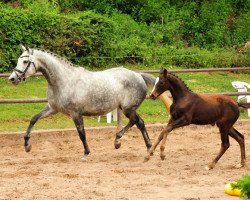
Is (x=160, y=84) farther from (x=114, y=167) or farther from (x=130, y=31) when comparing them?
(x=130, y=31)

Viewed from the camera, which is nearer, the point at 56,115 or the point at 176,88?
the point at 176,88

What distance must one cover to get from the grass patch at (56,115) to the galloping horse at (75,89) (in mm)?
2521

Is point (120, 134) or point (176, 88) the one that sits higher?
point (176, 88)

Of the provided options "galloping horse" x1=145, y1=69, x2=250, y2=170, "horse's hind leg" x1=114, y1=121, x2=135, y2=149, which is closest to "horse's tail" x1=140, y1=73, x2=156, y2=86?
"horse's hind leg" x1=114, y1=121, x2=135, y2=149

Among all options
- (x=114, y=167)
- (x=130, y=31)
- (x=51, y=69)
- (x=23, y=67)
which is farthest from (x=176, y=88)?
(x=130, y=31)

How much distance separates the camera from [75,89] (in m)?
14.1

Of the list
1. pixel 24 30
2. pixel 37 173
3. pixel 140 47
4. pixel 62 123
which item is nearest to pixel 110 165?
pixel 37 173

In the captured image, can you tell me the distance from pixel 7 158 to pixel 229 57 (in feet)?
34.8

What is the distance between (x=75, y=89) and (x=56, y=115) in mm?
4512

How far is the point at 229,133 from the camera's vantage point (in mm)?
13594

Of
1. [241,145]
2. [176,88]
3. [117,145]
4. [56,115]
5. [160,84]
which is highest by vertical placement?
[160,84]

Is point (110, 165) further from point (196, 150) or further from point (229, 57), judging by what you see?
point (229, 57)

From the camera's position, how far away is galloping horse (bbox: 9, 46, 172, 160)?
13.9 m

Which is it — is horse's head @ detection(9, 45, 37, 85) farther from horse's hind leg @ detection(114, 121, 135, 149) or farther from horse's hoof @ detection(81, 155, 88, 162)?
horse's hind leg @ detection(114, 121, 135, 149)
